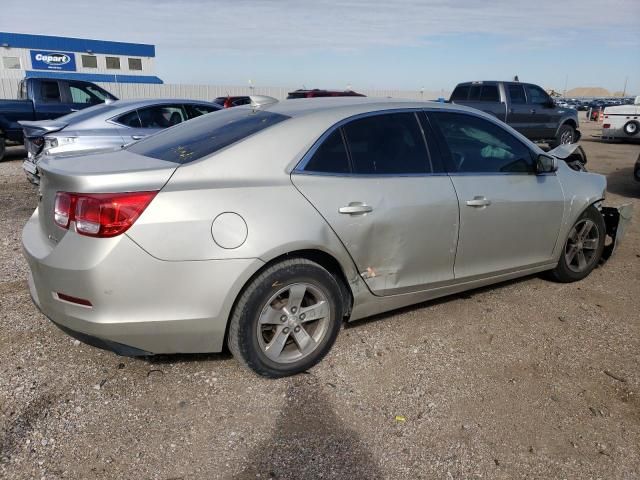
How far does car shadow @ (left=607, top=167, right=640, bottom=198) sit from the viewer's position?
9.02 m

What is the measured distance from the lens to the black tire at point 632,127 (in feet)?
51.9

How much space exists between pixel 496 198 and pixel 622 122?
15.2 m

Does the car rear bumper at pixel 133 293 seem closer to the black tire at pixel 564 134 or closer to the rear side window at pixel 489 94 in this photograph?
the rear side window at pixel 489 94

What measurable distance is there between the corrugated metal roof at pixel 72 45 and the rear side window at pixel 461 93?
32.8 m

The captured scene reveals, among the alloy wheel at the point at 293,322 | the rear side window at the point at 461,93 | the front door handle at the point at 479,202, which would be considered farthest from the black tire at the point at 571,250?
the rear side window at the point at 461,93

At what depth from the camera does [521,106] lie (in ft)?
46.1

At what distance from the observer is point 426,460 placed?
2.46m

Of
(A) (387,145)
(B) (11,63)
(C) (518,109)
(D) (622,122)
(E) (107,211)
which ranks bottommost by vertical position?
(D) (622,122)

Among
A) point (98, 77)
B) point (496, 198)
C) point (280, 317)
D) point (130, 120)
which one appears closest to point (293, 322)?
point (280, 317)

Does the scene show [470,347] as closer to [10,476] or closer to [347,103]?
[347,103]

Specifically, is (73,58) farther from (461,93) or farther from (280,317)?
(280,317)

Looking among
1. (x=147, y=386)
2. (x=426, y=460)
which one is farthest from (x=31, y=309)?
(x=426, y=460)

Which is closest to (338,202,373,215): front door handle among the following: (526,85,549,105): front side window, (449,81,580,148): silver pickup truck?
(449,81,580,148): silver pickup truck

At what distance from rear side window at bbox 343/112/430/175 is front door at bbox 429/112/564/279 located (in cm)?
23
